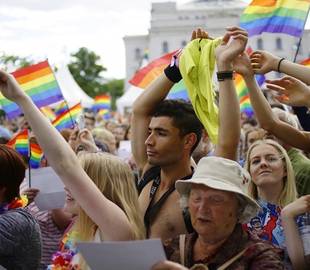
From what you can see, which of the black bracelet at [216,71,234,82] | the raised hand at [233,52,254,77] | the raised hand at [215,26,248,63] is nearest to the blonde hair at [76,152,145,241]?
the black bracelet at [216,71,234,82]

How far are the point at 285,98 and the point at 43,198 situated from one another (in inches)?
69.9

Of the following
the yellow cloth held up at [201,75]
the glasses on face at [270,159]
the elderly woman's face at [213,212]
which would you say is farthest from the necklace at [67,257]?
the glasses on face at [270,159]

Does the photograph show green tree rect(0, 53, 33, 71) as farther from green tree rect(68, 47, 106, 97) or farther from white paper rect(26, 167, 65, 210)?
green tree rect(68, 47, 106, 97)

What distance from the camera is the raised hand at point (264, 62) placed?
3156 millimetres

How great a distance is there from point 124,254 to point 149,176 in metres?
1.17

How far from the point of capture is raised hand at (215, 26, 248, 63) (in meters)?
2.84

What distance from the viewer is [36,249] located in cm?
280

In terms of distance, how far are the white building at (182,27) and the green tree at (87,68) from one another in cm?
819

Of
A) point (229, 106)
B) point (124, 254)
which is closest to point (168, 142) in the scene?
point (229, 106)

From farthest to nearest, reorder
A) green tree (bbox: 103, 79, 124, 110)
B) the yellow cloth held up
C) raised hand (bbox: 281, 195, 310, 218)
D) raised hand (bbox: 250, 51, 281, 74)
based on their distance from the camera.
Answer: green tree (bbox: 103, 79, 124, 110) → raised hand (bbox: 250, 51, 281, 74) → the yellow cloth held up → raised hand (bbox: 281, 195, 310, 218)

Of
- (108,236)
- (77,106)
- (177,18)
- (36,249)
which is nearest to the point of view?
(108,236)

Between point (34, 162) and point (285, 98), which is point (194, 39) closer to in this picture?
point (285, 98)

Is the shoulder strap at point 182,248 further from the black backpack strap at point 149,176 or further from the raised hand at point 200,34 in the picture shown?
the raised hand at point 200,34

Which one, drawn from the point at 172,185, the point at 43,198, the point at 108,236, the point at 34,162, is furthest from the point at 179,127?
the point at 34,162
